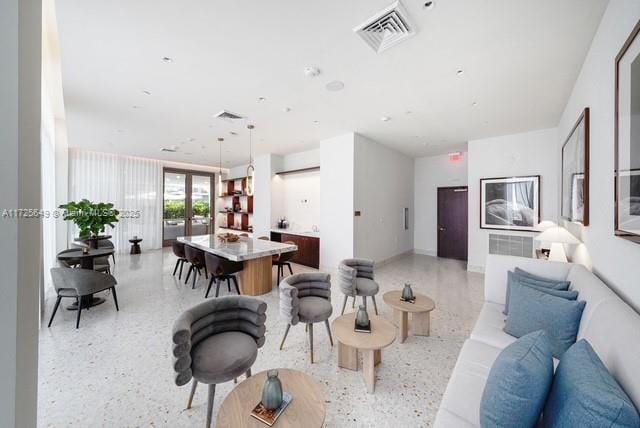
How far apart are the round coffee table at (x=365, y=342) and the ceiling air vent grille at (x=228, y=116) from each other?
3708 millimetres

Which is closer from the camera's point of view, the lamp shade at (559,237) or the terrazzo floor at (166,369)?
the terrazzo floor at (166,369)

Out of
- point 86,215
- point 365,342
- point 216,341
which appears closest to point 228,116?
point 86,215

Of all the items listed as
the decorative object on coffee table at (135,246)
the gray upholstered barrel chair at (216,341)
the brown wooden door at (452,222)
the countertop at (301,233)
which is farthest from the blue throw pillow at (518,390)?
the decorative object on coffee table at (135,246)

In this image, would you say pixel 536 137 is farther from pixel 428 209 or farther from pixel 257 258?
pixel 257 258

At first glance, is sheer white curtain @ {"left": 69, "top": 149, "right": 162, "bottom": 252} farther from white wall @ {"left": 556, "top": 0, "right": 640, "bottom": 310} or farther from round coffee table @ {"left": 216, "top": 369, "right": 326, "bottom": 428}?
white wall @ {"left": 556, "top": 0, "right": 640, "bottom": 310}

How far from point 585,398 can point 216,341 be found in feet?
6.66

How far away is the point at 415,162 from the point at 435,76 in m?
5.15

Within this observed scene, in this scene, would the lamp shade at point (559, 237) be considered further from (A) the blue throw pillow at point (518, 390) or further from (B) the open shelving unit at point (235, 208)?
(B) the open shelving unit at point (235, 208)

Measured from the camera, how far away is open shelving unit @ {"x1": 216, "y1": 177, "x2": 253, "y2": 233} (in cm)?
866

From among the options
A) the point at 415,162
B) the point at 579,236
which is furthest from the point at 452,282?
the point at 415,162

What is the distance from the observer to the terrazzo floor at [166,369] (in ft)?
5.84

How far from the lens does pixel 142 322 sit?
3174mm

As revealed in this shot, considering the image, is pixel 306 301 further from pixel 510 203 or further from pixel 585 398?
pixel 510 203

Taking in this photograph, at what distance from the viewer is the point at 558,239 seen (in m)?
2.89
